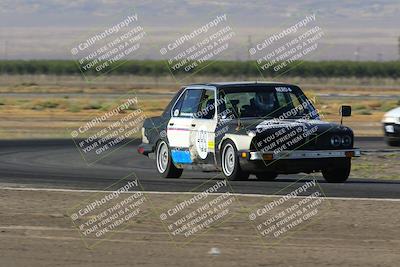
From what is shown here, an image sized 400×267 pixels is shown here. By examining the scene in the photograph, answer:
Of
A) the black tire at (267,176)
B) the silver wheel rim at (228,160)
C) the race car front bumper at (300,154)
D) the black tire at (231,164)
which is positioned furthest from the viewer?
the black tire at (267,176)

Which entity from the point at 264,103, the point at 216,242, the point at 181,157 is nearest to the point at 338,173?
the point at 264,103

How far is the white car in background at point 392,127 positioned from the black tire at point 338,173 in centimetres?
634

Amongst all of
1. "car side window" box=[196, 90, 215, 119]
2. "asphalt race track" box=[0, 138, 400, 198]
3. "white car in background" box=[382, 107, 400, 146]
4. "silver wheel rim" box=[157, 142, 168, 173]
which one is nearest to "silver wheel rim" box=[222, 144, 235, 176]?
"asphalt race track" box=[0, 138, 400, 198]

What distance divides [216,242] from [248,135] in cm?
571

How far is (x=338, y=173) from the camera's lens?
56.1 feet

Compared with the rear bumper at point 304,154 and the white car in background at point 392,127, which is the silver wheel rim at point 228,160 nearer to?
the rear bumper at point 304,154

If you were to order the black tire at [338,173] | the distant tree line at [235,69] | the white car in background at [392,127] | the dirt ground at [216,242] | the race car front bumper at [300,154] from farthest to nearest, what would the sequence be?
the distant tree line at [235,69]
the white car in background at [392,127]
the black tire at [338,173]
the race car front bumper at [300,154]
the dirt ground at [216,242]

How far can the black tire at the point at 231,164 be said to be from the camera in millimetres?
16453

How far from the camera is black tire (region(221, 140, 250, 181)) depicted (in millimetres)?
16453

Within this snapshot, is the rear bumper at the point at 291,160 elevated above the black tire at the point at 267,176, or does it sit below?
above

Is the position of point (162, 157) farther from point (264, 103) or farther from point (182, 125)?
point (264, 103)

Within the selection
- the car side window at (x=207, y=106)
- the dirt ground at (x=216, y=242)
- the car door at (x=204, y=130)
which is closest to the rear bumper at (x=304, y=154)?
the car door at (x=204, y=130)

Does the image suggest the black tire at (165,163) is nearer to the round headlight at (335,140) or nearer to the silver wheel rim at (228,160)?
the silver wheel rim at (228,160)

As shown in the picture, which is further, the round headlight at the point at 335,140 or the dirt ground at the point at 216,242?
the round headlight at the point at 335,140
